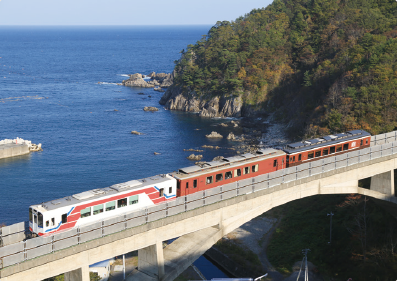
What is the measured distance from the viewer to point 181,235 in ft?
116

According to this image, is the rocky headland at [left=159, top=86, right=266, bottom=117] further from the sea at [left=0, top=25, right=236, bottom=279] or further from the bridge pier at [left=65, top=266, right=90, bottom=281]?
the bridge pier at [left=65, top=266, right=90, bottom=281]

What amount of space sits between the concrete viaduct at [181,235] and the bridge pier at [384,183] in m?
1.33

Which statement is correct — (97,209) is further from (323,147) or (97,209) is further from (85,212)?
(323,147)

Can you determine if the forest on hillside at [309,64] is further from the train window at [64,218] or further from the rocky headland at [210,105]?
the train window at [64,218]

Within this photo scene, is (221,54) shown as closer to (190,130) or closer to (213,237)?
(190,130)

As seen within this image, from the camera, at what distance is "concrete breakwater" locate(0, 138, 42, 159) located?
311ft

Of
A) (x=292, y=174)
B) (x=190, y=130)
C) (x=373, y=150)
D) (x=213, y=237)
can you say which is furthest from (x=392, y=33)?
(x=213, y=237)

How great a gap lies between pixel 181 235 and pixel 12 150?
71762mm

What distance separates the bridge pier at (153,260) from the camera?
3347cm

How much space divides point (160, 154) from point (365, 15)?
7171 cm

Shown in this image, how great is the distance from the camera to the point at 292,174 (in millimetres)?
40625

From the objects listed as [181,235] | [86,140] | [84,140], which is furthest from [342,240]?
[84,140]

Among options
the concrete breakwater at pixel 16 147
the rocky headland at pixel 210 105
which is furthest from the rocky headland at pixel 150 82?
the concrete breakwater at pixel 16 147

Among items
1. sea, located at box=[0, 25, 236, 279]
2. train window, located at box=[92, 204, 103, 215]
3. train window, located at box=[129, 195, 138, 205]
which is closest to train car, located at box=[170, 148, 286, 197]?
train window, located at box=[129, 195, 138, 205]
